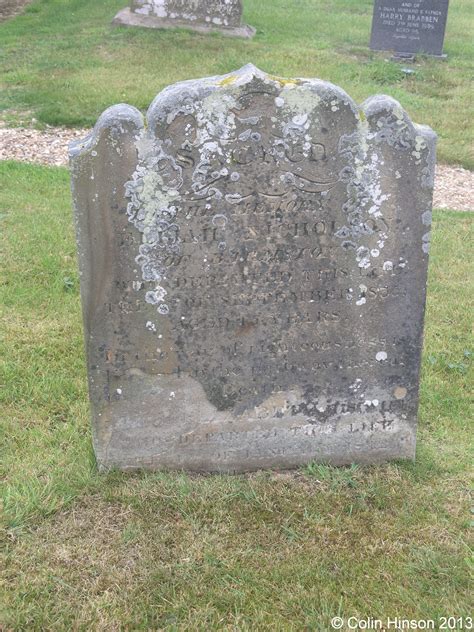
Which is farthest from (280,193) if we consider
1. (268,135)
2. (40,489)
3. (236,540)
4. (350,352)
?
(40,489)

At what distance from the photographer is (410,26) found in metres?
13.7

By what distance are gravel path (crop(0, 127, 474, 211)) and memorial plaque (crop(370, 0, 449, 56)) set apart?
5.52m

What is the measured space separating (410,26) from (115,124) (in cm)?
1210

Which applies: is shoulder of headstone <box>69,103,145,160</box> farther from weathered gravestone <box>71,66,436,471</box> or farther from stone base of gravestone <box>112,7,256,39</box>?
stone base of gravestone <box>112,7,256,39</box>

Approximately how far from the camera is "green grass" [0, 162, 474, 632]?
3.10 meters

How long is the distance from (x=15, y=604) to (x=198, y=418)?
4.22 ft

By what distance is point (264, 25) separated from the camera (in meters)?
15.2

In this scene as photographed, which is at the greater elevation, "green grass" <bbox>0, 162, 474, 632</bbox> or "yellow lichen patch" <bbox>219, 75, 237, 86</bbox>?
"yellow lichen patch" <bbox>219, 75, 237, 86</bbox>

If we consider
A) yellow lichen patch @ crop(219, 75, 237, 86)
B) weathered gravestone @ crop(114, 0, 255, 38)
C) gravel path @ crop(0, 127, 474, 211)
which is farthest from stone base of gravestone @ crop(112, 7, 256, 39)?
yellow lichen patch @ crop(219, 75, 237, 86)

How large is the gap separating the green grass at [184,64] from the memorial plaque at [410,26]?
41cm

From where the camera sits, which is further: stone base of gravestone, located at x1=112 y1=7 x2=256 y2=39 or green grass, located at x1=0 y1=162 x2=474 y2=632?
stone base of gravestone, located at x1=112 y1=7 x2=256 y2=39

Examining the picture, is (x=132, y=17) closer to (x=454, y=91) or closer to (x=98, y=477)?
(x=454, y=91)

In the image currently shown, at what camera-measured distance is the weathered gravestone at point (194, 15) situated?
13.8 m

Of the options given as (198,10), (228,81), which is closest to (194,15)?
(198,10)
